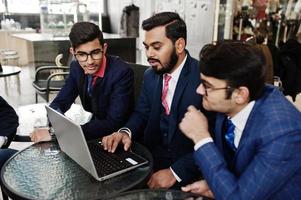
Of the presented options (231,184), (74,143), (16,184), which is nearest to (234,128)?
(231,184)

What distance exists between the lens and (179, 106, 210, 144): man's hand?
114 centimetres

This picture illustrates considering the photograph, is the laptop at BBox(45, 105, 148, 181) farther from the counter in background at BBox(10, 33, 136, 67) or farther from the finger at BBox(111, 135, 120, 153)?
the counter in background at BBox(10, 33, 136, 67)

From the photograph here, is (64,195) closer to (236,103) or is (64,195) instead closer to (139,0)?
(236,103)

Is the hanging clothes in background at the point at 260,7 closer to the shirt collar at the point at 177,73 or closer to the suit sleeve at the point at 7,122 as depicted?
the shirt collar at the point at 177,73

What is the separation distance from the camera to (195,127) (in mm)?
1160

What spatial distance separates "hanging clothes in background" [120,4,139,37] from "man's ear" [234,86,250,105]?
5.25 meters

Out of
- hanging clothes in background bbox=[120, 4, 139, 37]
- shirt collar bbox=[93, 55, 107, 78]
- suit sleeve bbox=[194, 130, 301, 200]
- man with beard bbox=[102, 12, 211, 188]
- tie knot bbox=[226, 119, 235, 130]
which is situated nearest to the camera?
suit sleeve bbox=[194, 130, 301, 200]

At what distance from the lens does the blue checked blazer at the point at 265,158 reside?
0.97 metres

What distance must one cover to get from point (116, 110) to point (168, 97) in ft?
1.02

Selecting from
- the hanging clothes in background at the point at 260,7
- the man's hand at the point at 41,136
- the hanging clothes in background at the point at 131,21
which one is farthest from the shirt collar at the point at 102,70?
the hanging clothes in background at the point at 131,21

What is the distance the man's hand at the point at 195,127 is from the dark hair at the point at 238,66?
16cm

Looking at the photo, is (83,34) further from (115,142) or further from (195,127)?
(195,127)

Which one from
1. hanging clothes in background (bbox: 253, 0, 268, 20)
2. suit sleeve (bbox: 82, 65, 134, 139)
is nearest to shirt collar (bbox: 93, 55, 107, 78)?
suit sleeve (bbox: 82, 65, 134, 139)

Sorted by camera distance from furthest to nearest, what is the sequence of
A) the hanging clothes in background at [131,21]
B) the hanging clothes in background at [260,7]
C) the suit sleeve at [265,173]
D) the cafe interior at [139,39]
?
the hanging clothes in background at [131,21]
the hanging clothes in background at [260,7]
the cafe interior at [139,39]
the suit sleeve at [265,173]
